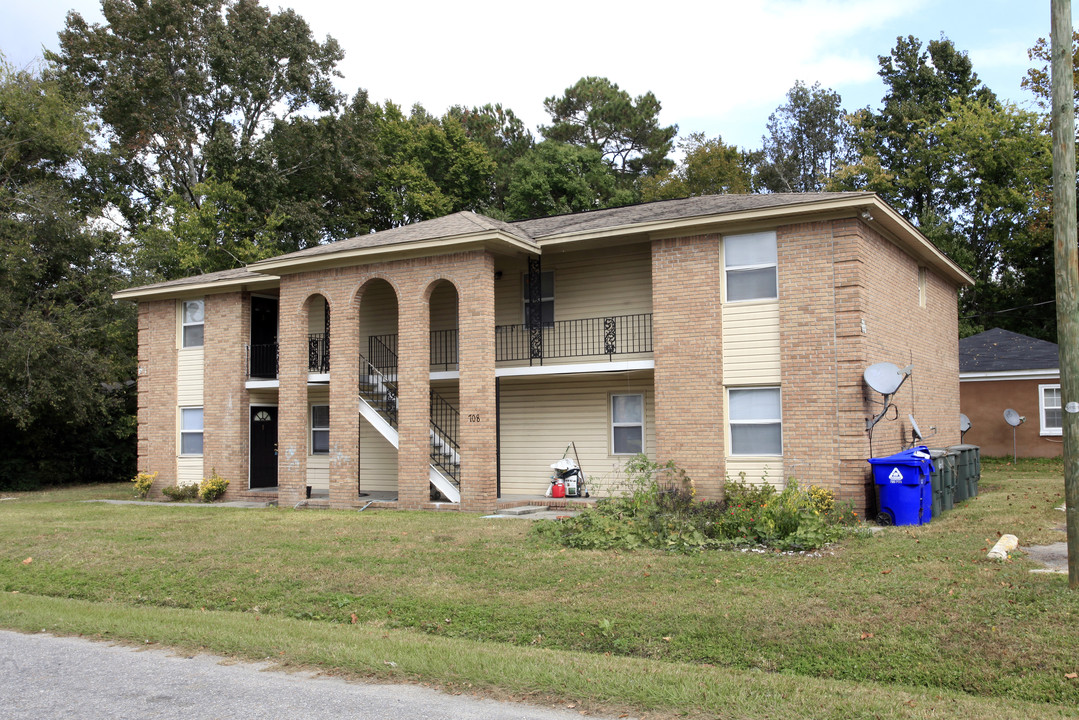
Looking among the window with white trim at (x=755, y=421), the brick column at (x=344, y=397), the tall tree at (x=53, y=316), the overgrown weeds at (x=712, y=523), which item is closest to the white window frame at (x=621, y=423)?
the window with white trim at (x=755, y=421)

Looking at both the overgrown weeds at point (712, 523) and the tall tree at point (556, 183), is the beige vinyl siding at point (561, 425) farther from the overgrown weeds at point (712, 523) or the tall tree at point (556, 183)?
the tall tree at point (556, 183)

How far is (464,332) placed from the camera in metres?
16.9

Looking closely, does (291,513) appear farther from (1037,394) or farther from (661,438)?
(1037,394)

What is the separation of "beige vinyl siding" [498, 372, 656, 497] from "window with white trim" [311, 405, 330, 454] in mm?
5359

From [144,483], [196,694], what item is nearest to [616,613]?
[196,694]

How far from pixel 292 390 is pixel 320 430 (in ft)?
9.68

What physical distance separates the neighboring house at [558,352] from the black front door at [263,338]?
6cm

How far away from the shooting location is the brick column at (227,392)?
21.0 meters

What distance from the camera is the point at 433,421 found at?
1983cm

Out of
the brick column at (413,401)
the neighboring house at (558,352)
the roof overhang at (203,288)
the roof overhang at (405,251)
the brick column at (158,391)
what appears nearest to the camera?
the neighboring house at (558,352)

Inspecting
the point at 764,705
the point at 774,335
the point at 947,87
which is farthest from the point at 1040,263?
the point at 764,705

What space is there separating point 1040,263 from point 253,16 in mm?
35767

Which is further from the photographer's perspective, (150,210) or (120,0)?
(150,210)

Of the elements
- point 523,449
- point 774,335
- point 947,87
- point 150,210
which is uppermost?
point 947,87
